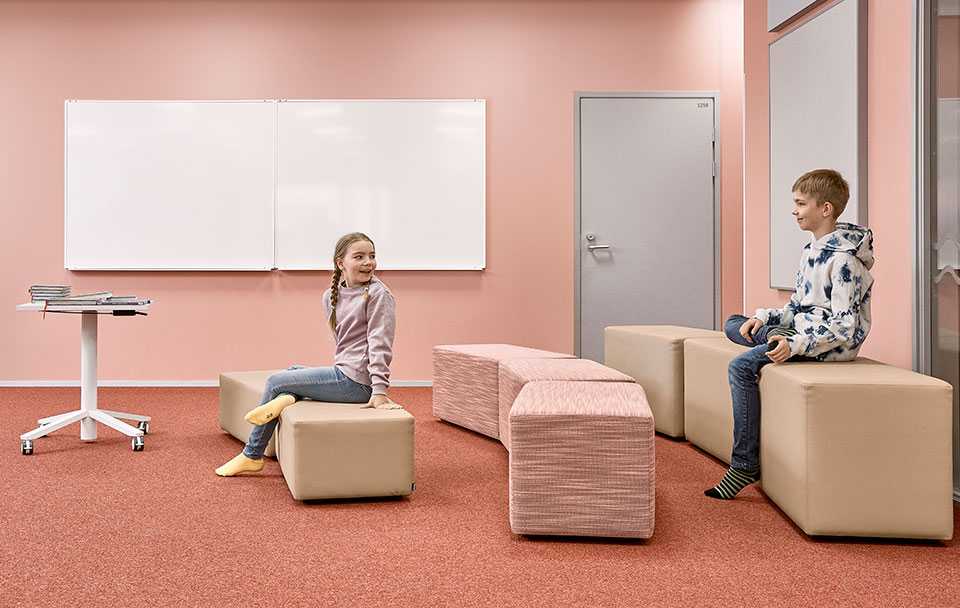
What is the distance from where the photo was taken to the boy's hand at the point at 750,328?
11.5 ft

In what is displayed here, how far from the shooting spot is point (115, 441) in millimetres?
4523

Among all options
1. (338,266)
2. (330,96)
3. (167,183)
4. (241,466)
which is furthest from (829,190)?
(167,183)

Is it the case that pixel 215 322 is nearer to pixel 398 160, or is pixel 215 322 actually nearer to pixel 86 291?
pixel 86 291

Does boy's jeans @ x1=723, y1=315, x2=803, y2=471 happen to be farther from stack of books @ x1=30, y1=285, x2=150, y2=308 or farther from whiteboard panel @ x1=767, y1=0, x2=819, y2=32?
stack of books @ x1=30, y1=285, x2=150, y2=308

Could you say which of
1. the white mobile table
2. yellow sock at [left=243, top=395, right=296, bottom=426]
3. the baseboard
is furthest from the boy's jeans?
the baseboard

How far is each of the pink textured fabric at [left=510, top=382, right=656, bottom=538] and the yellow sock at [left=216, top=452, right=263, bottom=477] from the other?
4.53ft

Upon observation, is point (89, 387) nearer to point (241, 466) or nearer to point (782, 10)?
point (241, 466)

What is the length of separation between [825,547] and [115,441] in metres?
3.39

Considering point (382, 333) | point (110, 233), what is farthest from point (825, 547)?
point (110, 233)

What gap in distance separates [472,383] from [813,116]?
2.17m

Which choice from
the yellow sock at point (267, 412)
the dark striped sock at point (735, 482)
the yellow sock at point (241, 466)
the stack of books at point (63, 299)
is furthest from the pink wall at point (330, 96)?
the dark striped sock at point (735, 482)

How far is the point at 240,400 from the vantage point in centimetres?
438

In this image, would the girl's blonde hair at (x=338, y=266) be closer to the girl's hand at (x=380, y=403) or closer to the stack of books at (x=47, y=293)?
the girl's hand at (x=380, y=403)

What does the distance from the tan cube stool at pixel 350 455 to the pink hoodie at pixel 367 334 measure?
0.81 ft
